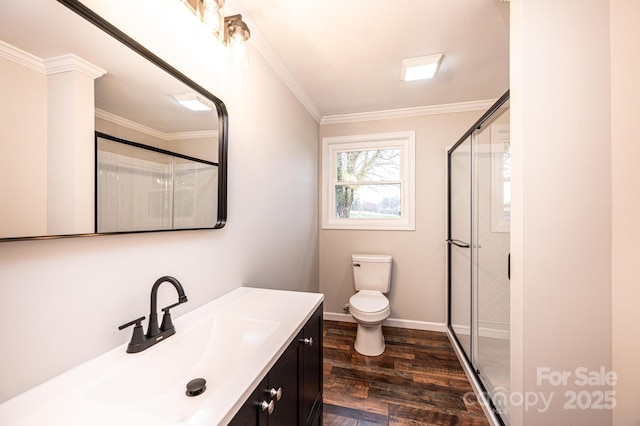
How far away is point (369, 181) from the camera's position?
2893 millimetres

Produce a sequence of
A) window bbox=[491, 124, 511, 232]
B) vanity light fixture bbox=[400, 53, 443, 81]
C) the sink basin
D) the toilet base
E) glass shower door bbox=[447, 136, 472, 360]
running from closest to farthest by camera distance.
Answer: the sink basin, window bbox=[491, 124, 511, 232], vanity light fixture bbox=[400, 53, 443, 81], glass shower door bbox=[447, 136, 472, 360], the toilet base

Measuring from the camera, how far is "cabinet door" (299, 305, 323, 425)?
1.07 m

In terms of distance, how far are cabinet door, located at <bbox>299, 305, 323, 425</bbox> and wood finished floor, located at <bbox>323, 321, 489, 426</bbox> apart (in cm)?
41

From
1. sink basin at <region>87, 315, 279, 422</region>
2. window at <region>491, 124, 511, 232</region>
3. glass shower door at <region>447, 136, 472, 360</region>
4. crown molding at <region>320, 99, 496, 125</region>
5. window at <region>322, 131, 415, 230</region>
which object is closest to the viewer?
sink basin at <region>87, 315, 279, 422</region>

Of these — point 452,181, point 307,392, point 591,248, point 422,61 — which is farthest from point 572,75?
point 307,392

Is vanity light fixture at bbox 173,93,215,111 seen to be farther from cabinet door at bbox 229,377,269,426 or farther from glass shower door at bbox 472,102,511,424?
glass shower door at bbox 472,102,511,424

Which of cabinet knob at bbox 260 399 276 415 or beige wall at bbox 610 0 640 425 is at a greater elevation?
beige wall at bbox 610 0 640 425

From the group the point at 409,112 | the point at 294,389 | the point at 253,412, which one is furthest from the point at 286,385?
the point at 409,112

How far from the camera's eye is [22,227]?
57 cm

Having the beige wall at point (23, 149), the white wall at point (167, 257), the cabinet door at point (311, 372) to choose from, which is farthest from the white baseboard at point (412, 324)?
the beige wall at point (23, 149)

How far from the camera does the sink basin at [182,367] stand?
26.6 inches

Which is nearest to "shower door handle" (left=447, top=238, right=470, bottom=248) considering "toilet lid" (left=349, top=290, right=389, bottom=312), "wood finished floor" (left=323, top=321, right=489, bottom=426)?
"toilet lid" (left=349, top=290, right=389, bottom=312)

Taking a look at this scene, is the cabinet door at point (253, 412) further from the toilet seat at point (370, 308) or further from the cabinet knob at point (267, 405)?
the toilet seat at point (370, 308)

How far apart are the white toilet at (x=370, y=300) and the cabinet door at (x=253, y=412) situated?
1.50m
